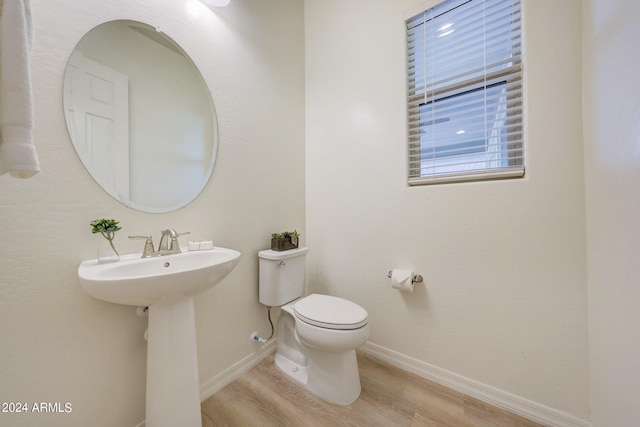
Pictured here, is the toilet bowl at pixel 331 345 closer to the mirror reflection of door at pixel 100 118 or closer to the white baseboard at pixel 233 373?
the white baseboard at pixel 233 373

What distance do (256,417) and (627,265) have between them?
1.55 meters

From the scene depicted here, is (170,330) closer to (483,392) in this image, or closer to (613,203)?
(483,392)

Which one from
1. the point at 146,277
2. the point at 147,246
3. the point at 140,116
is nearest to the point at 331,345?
the point at 146,277

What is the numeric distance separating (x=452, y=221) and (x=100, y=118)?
67.5 inches

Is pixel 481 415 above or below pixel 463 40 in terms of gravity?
below

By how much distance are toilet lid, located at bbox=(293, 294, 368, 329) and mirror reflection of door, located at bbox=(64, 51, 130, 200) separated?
1.00 meters

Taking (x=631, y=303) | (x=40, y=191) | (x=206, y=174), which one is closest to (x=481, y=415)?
(x=631, y=303)

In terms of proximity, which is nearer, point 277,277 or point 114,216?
point 114,216

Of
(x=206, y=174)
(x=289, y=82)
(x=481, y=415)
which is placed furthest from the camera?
(x=289, y=82)

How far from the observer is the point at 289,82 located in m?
1.75

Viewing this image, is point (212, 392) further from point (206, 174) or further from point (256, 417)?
point (206, 174)

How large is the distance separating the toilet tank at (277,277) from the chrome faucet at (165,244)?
0.52 meters

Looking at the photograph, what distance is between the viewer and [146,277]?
72cm

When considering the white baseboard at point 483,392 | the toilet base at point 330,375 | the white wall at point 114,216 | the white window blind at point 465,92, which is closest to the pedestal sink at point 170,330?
the white wall at point 114,216
